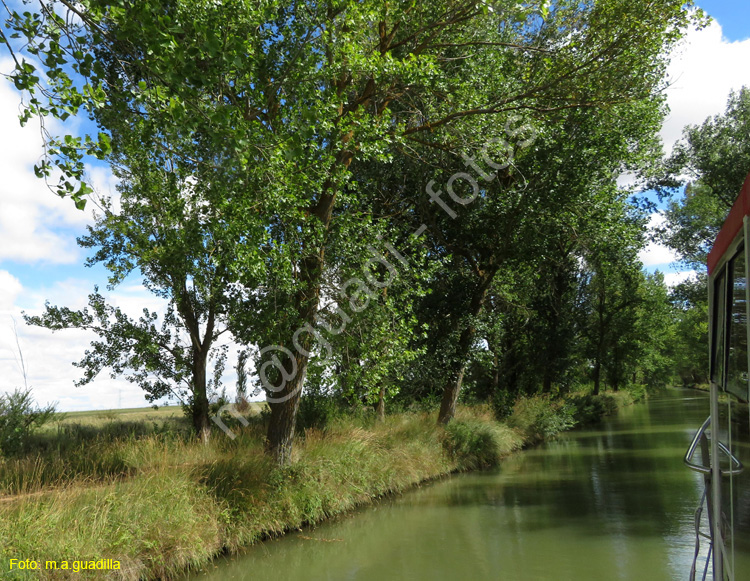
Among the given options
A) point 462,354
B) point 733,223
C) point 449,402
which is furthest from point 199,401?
point 733,223

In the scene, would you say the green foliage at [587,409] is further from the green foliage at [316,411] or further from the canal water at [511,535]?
the green foliage at [316,411]

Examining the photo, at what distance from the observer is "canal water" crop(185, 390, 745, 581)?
8.31 meters

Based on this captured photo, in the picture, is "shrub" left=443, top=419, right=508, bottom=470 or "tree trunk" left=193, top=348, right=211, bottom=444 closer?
"tree trunk" left=193, top=348, right=211, bottom=444

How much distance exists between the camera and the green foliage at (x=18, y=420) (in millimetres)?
11344

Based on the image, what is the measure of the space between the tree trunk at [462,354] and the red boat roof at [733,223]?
516 inches

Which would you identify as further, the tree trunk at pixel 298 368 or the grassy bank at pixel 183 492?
the tree trunk at pixel 298 368

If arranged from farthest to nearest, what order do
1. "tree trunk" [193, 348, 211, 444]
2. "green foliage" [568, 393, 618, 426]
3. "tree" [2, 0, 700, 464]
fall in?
1. "green foliage" [568, 393, 618, 426]
2. "tree trunk" [193, 348, 211, 444]
3. "tree" [2, 0, 700, 464]

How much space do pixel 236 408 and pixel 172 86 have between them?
11.6 meters

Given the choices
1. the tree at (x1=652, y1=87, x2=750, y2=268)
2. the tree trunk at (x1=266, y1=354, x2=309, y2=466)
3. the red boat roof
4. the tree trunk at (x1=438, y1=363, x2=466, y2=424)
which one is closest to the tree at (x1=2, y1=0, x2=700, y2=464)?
the tree trunk at (x1=266, y1=354, x2=309, y2=466)

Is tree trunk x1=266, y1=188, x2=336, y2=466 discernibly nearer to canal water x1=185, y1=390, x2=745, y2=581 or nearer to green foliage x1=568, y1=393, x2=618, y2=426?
canal water x1=185, y1=390, x2=745, y2=581

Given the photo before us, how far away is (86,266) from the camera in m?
14.0

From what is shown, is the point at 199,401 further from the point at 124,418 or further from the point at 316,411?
the point at 124,418

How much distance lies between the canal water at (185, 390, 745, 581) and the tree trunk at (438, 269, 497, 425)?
2.62 m

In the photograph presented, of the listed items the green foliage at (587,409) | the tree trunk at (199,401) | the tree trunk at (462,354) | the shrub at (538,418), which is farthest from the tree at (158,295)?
the green foliage at (587,409)
